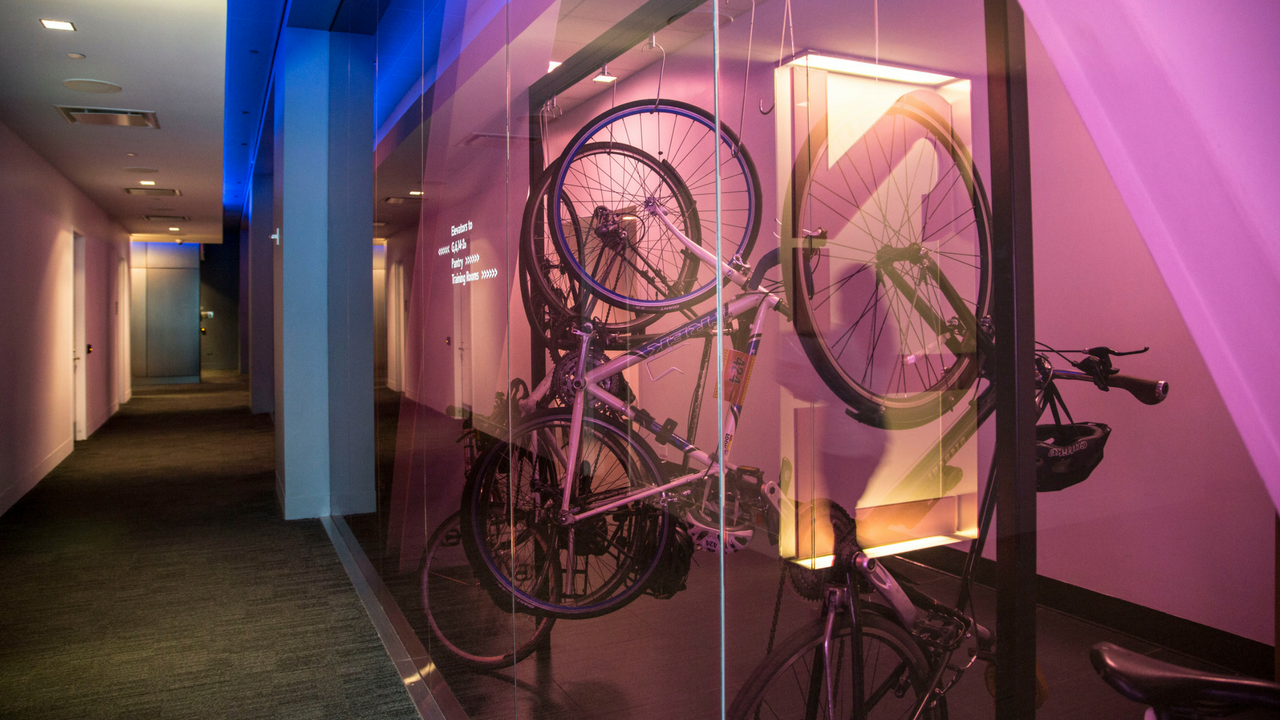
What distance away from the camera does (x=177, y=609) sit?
13.0ft

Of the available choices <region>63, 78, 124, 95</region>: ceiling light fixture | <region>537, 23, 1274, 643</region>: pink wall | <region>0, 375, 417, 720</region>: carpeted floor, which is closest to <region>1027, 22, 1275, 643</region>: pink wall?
<region>537, 23, 1274, 643</region>: pink wall

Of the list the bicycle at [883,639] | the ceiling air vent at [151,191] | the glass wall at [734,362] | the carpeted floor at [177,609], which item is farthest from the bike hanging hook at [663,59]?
the ceiling air vent at [151,191]

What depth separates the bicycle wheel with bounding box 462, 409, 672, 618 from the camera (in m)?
1.38

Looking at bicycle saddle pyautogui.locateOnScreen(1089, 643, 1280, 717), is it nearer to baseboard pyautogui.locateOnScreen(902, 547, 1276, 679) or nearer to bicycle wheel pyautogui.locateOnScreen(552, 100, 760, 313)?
baseboard pyautogui.locateOnScreen(902, 547, 1276, 679)

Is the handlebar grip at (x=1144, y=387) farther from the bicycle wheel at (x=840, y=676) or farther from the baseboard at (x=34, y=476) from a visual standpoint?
the baseboard at (x=34, y=476)

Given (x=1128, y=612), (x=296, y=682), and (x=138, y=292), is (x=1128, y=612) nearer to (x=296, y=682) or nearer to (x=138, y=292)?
(x=296, y=682)

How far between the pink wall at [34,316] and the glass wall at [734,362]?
5790mm

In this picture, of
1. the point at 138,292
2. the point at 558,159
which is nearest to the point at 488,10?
the point at 558,159

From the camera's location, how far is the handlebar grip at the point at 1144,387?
1.76 ft

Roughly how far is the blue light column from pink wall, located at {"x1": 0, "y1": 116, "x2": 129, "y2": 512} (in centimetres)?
228

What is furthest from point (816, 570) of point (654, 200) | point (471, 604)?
point (471, 604)

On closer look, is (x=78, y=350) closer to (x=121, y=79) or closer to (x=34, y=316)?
(x=34, y=316)

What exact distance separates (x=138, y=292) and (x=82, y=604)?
17.4m

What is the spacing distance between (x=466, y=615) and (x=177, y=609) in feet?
7.51
